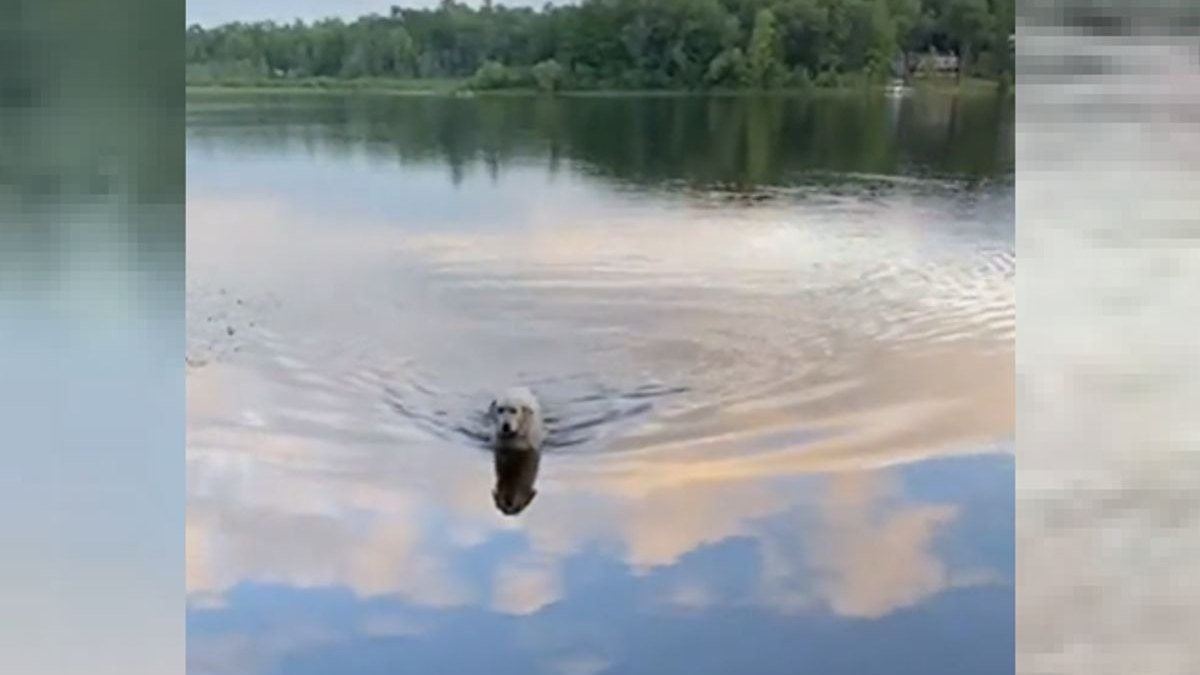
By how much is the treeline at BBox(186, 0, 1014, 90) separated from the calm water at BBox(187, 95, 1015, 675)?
0.18 ft

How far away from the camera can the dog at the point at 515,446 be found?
2.26m

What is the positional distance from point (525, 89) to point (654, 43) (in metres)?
0.23

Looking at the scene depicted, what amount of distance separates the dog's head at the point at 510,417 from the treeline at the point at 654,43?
52cm

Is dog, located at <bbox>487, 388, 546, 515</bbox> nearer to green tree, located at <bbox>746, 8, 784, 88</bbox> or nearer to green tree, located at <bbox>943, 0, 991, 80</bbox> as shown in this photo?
green tree, located at <bbox>746, 8, 784, 88</bbox>

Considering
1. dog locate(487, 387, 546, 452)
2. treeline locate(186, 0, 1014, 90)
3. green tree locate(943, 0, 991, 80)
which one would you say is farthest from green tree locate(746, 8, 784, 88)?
dog locate(487, 387, 546, 452)

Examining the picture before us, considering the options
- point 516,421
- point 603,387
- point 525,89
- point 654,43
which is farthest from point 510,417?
point 654,43

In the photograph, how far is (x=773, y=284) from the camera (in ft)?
7.45

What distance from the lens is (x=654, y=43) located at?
2322 mm

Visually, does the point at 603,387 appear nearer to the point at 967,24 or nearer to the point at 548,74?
the point at 548,74

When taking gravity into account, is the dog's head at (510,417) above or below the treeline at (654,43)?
below

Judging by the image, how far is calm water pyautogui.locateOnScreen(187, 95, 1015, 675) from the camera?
225 cm

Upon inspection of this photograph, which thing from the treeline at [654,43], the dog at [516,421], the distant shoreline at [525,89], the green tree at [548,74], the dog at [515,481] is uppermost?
the treeline at [654,43]

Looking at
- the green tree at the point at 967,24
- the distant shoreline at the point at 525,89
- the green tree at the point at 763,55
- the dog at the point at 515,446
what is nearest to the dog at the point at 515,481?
the dog at the point at 515,446

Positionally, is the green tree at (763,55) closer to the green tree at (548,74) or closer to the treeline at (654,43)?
the treeline at (654,43)
